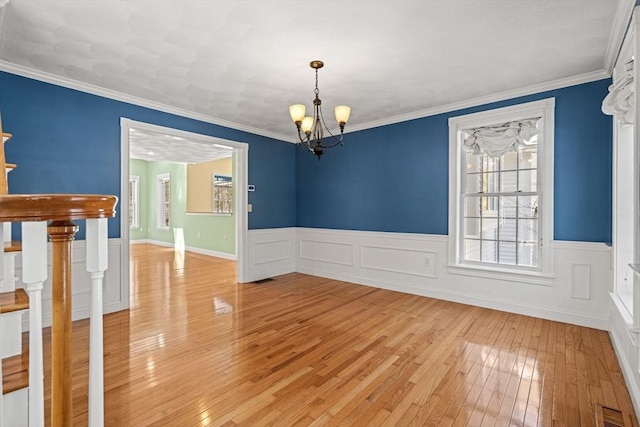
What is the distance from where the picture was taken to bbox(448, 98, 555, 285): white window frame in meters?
3.46

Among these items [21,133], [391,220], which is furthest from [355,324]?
[21,133]

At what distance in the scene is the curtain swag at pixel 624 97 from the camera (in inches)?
84.9

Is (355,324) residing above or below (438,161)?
below

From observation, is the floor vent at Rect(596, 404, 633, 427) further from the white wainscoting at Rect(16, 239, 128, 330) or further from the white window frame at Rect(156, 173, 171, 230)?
the white window frame at Rect(156, 173, 171, 230)

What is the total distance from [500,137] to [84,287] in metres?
5.07

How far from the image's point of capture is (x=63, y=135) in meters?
3.36

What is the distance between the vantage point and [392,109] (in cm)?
432

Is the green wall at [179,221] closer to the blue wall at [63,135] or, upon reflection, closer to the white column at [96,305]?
the blue wall at [63,135]

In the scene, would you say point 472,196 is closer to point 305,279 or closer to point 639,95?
point 639,95

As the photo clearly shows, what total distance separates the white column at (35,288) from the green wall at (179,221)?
6.62 m

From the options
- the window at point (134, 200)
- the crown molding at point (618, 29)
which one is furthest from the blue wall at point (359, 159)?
the window at point (134, 200)

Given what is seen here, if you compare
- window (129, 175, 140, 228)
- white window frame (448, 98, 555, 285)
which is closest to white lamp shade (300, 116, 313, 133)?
white window frame (448, 98, 555, 285)

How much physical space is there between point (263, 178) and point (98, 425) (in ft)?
15.2

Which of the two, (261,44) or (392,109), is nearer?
(261,44)
